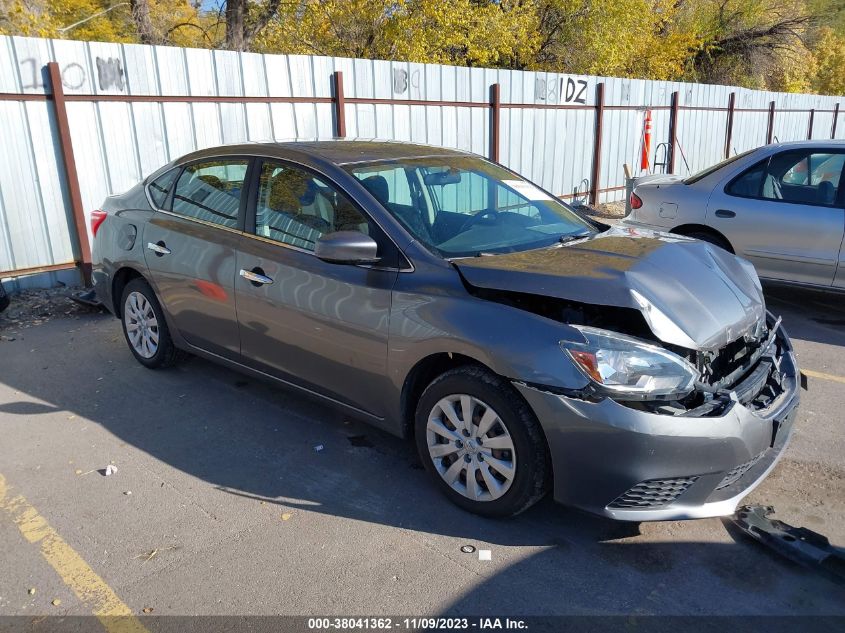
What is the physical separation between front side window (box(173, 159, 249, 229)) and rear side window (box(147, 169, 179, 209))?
10cm

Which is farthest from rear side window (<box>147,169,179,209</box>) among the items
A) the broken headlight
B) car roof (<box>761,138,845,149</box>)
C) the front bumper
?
car roof (<box>761,138,845,149</box>)

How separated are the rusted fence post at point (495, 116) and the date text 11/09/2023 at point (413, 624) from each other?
9.07 metres

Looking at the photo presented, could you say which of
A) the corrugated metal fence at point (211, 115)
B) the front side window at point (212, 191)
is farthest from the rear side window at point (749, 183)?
the front side window at point (212, 191)

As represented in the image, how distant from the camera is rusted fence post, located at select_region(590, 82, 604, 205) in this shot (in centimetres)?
1257

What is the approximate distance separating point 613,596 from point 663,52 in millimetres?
25007

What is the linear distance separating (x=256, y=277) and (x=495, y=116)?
7.64 metres

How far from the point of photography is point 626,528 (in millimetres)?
3234

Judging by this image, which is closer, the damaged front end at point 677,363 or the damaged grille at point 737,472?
the damaged front end at point 677,363

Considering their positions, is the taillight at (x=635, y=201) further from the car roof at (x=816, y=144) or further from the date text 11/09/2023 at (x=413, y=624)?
the date text 11/09/2023 at (x=413, y=624)

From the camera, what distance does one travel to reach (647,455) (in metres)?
2.78

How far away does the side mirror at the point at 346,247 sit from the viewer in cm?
338

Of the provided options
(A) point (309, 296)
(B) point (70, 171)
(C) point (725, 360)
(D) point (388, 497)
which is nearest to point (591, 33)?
(B) point (70, 171)

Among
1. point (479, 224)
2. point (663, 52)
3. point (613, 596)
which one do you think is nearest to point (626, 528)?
point (613, 596)

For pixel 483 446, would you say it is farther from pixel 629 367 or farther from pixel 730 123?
pixel 730 123
